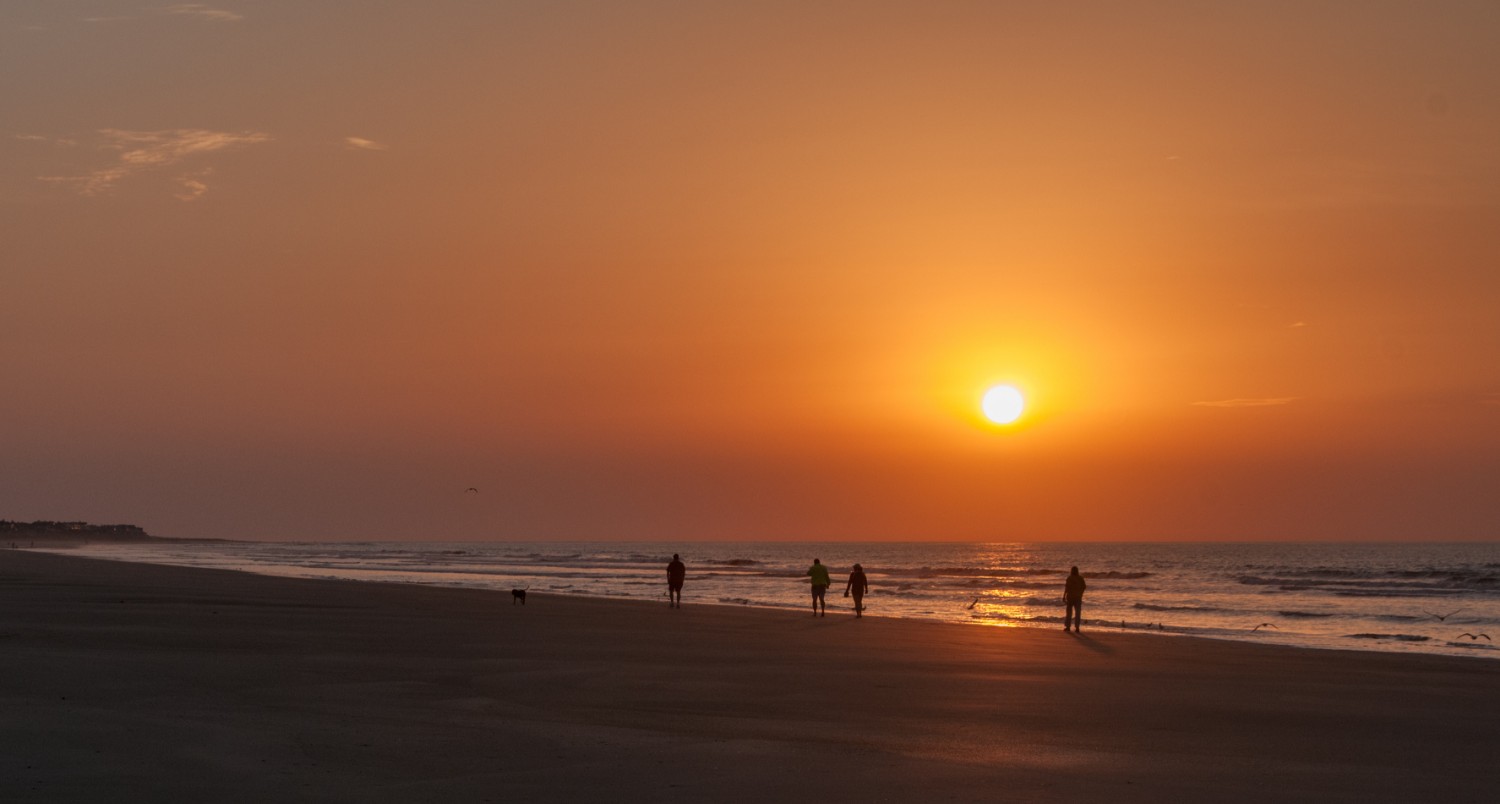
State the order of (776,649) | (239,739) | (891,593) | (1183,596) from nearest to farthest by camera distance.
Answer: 1. (239,739)
2. (776,649)
3. (891,593)
4. (1183,596)

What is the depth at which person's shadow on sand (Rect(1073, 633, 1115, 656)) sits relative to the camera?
23.6 meters

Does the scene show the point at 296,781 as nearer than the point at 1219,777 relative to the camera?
Yes

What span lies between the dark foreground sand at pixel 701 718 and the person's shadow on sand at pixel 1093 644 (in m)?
0.23

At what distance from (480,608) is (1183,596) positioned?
123 feet

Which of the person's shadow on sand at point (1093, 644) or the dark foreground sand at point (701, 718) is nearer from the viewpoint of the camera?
the dark foreground sand at point (701, 718)

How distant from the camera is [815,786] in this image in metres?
9.40

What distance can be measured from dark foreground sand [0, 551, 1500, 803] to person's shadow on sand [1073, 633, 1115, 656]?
226mm

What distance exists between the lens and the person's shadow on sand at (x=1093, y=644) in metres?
23.6

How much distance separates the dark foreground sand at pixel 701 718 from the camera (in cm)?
933

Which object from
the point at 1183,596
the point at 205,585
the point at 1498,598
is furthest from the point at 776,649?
the point at 1498,598

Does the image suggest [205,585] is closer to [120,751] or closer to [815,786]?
[120,751]

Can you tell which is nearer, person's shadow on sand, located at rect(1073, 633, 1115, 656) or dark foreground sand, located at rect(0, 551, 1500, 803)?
dark foreground sand, located at rect(0, 551, 1500, 803)

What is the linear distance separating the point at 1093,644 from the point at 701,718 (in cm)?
1460

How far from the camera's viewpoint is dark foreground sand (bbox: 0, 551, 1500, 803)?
9.33 meters
